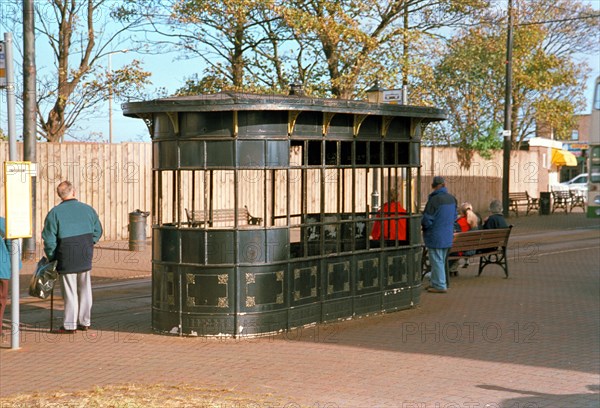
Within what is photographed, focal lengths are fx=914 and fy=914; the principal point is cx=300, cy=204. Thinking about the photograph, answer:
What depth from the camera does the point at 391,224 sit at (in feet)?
40.4

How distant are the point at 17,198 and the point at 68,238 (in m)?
0.82

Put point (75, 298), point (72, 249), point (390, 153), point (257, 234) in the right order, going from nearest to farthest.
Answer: point (257, 234)
point (72, 249)
point (75, 298)
point (390, 153)

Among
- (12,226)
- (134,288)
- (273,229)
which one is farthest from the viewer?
(134,288)

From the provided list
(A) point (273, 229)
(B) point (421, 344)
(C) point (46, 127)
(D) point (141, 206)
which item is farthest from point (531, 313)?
(C) point (46, 127)

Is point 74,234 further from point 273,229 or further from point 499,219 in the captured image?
point 499,219

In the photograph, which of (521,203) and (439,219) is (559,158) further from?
(439,219)

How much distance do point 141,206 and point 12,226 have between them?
45.1 ft

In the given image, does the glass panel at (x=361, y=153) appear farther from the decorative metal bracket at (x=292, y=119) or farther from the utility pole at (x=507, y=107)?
the utility pole at (x=507, y=107)

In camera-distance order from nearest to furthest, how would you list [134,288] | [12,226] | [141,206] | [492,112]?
[12,226] < [134,288] < [141,206] < [492,112]

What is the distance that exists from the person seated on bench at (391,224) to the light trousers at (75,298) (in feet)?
12.4

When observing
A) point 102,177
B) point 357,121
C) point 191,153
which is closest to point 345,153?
point 357,121

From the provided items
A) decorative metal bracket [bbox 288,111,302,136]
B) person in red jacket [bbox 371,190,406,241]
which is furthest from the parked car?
decorative metal bracket [bbox 288,111,302,136]

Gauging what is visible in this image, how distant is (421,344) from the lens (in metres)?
9.78

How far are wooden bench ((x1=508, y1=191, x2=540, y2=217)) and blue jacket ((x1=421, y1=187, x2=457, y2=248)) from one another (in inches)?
847
